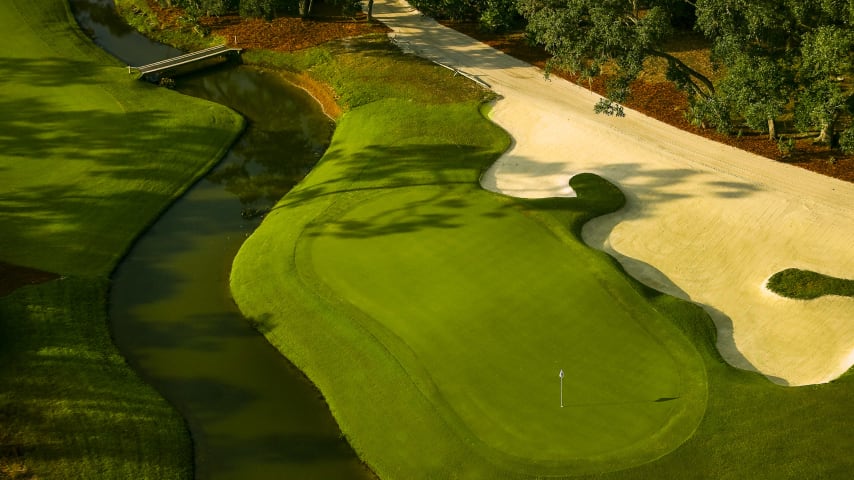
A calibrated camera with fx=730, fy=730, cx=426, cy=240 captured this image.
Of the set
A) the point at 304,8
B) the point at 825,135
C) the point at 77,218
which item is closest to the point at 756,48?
the point at 825,135

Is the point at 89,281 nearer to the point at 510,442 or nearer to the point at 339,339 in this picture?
the point at 339,339

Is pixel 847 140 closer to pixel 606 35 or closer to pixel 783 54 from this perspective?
pixel 783 54

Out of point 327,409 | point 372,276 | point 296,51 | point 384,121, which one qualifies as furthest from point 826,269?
point 296,51

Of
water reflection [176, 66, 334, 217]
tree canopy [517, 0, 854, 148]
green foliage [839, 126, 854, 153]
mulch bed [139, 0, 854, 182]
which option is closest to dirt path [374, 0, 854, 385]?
mulch bed [139, 0, 854, 182]

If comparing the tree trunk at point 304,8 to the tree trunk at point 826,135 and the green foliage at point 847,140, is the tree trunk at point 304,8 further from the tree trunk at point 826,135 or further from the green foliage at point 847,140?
the green foliage at point 847,140

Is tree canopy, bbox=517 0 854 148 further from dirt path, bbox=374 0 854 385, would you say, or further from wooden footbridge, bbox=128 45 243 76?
wooden footbridge, bbox=128 45 243 76

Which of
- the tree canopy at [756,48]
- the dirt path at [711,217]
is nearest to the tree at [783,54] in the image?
the tree canopy at [756,48]
